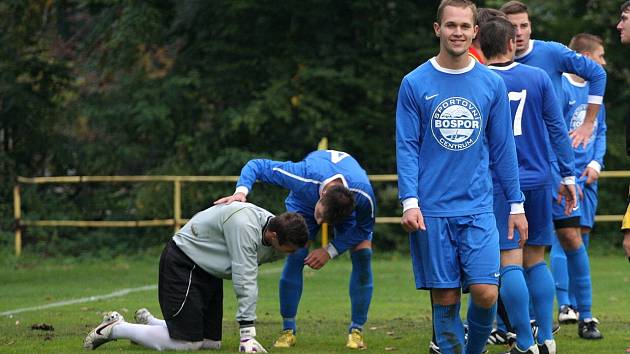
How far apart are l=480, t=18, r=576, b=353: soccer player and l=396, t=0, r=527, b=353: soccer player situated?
77 cm

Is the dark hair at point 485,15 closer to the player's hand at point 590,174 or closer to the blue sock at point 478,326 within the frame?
the blue sock at point 478,326

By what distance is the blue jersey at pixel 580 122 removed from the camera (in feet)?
32.7

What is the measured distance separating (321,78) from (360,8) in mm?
1385

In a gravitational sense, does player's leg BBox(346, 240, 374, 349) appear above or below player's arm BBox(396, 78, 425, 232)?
below

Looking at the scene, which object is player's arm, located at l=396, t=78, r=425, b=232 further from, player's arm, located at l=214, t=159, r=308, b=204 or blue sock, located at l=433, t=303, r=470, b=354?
player's arm, located at l=214, t=159, r=308, b=204

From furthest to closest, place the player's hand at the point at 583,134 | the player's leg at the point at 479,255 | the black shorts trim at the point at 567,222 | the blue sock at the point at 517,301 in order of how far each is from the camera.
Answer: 1. the player's hand at the point at 583,134
2. the black shorts trim at the point at 567,222
3. the blue sock at the point at 517,301
4. the player's leg at the point at 479,255

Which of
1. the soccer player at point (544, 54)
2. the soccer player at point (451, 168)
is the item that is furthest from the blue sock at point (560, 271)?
the soccer player at point (451, 168)

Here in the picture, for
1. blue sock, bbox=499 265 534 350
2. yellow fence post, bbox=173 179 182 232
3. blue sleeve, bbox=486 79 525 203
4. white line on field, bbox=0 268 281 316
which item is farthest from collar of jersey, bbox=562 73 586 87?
yellow fence post, bbox=173 179 182 232

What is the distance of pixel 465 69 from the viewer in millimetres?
6672

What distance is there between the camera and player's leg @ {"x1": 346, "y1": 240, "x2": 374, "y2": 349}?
8.63 meters

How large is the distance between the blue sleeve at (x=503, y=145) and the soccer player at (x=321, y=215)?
1.47 m

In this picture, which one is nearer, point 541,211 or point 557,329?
point 541,211

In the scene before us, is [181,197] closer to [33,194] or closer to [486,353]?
[33,194]

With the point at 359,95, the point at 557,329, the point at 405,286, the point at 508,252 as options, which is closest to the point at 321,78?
the point at 359,95
